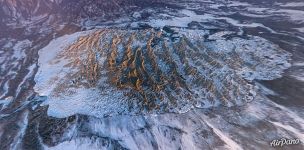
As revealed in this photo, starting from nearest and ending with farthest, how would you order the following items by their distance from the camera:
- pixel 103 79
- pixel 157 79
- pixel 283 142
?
pixel 283 142, pixel 157 79, pixel 103 79

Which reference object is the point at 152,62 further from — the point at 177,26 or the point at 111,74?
the point at 177,26

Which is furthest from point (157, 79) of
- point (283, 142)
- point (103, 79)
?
point (283, 142)

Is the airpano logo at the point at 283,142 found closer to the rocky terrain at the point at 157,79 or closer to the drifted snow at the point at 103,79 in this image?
the rocky terrain at the point at 157,79

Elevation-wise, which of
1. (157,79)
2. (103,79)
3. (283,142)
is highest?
(157,79)

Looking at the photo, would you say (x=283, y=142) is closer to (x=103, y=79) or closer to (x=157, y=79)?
(x=157, y=79)

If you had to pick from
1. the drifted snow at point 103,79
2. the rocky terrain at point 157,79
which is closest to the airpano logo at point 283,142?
the rocky terrain at point 157,79

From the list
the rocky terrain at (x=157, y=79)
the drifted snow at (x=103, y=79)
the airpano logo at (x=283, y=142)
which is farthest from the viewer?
the drifted snow at (x=103, y=79)

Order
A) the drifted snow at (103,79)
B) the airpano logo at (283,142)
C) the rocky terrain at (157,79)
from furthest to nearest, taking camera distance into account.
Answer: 1. the drifted snow at (103,79)
2. the rocky terrain at (157,79)
3. the airpano logo at (283,142)

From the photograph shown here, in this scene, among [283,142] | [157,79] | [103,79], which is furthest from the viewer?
[103,79]

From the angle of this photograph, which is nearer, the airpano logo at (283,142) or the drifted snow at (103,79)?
the airpano logo at (283,142)

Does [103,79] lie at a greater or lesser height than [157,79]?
lesser
